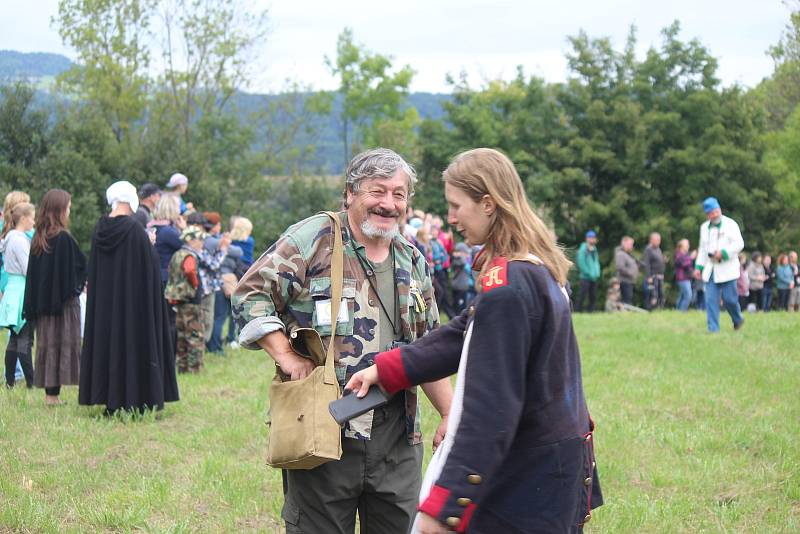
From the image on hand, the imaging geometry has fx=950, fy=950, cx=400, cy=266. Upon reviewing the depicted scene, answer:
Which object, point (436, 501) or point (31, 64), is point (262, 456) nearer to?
point (436, 501)

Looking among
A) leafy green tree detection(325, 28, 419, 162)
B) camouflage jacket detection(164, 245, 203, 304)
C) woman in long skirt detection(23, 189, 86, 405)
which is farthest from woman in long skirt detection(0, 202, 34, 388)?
leafy green tree detection(325, 28, 419, 162)

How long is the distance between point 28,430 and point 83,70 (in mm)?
30580

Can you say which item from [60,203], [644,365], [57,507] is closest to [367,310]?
[57,507]

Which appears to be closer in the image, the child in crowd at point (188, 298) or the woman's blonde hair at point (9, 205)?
the woman's blonde hair at point (9, 205)

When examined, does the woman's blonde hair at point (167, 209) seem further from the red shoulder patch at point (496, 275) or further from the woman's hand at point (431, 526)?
the woman's hand at point (431, 526)

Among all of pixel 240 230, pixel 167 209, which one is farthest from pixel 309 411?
pixel 240 230

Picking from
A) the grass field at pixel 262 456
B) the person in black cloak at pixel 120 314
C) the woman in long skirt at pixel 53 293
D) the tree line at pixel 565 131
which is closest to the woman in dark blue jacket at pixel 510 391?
the grass field at pixel 262 456

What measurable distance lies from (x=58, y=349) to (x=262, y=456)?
316cm

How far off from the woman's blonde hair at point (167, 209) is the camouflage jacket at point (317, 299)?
753 centimetres

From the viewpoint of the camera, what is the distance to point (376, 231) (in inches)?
152

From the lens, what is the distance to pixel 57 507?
5797mm

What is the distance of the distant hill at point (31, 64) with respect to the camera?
24.1m

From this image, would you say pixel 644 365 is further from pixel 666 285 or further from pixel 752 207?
pixel 752 207

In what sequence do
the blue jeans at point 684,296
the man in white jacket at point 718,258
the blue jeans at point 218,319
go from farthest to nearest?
the blue jeans at point 684,296 → the man in white jacket at point 718,258 → the blue jeans at point 218,319
